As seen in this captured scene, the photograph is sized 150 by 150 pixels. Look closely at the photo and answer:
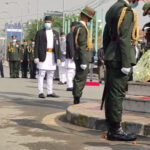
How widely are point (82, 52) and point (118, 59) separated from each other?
334 cm

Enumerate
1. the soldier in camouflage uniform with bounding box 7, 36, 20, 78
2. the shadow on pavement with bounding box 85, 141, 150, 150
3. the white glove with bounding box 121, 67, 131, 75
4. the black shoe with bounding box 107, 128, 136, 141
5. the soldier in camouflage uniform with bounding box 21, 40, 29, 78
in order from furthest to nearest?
the soldier in camouflage uniform with bounding box 21, 40, 29, 78
the soldier in camouflage uniform with bounding box 7, 36, 20, 78
the black shoe with bounding box 107, 128, 136, 141
the white glove with bounding box 121, 67, 131, 75
the shadow on pavement with bounding box 85, 141, 150, 150

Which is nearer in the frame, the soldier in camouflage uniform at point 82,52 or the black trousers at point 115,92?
the black trousers at point 115,92

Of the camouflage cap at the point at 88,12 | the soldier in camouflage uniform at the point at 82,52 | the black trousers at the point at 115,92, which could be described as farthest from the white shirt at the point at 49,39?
the black trousers at the point at 115,92

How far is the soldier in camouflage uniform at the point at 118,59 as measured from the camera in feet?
21.0

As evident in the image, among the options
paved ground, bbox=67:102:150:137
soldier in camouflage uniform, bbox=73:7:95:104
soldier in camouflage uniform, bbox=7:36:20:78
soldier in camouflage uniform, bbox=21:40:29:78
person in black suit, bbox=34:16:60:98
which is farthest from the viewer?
soldier in camouflage uniform, bbox=21:40:29:78

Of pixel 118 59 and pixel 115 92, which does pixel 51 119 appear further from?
pixel 118 59

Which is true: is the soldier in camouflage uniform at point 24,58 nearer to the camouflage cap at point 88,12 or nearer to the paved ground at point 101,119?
the camouflage cap at point 88,12

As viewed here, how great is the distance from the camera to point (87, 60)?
976 centimetres

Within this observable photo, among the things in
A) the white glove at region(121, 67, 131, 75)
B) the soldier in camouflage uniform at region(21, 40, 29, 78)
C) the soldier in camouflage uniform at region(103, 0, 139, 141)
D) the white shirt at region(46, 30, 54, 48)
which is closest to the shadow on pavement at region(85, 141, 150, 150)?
the soldier in camouflage uniform at region(103, 0, 139, 141)

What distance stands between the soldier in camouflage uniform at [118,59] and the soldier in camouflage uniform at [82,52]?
10.2 ft

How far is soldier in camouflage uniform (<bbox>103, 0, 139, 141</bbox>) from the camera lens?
6398 mm

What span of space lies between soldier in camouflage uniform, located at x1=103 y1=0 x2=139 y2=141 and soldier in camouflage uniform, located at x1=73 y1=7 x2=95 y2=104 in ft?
10.2

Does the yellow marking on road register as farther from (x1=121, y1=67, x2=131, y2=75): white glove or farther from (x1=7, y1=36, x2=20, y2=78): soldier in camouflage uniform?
(x1=7, y1=36, x2=20, y2=78): soldier in camouflage uniform

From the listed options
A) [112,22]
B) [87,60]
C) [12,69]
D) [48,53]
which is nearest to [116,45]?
[112,22]
